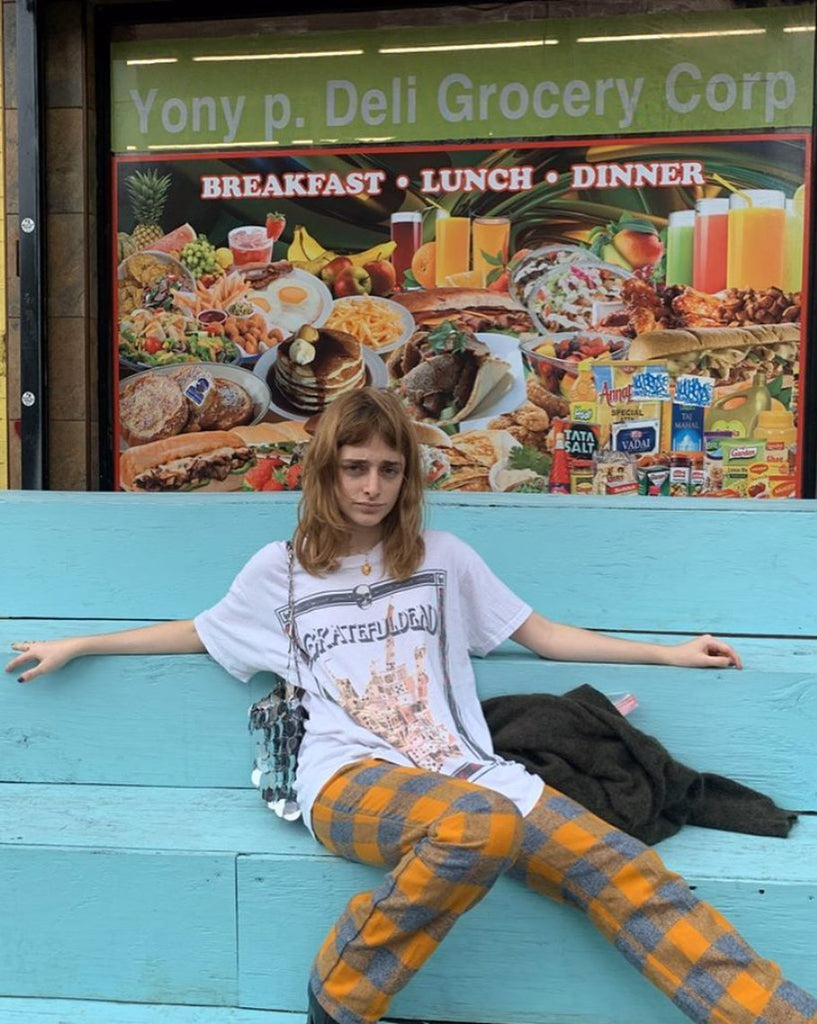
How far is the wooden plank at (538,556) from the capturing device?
109 inches

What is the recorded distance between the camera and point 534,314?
172 inches

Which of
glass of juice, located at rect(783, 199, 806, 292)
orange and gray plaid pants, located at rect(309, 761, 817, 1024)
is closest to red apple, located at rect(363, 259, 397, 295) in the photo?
glass of juice, located at rect(783, 199, 806, 292)

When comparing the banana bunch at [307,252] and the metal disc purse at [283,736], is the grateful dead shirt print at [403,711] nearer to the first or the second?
the metal disc purse at [283,736]

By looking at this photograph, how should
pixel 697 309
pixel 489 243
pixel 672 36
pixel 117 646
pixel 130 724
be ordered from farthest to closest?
1. pixel 489 243
2. pixel 697 309
3. pixel 672 36
4. pixel 130 724
5. pixel 117 646

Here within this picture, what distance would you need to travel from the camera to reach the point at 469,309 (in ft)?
14.5

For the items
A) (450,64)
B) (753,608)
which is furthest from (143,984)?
(450,64)

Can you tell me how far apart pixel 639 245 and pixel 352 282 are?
111 centimetres

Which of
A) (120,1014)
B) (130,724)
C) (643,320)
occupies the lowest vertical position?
(120,1014)

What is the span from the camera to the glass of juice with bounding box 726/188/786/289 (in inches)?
164

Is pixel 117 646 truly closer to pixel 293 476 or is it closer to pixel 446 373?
pixel 293 476

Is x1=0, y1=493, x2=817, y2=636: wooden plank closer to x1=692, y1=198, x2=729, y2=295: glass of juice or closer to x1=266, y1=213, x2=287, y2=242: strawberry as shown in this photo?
x1=692, y1=198, x2=729, y2=295: glass of juice

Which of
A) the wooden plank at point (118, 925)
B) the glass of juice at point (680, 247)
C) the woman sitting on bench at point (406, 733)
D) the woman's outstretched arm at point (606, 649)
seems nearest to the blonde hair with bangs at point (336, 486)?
the woman sitting on bench at point (406, 733)

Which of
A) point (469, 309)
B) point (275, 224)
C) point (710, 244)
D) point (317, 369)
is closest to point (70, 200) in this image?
point (275, 224)

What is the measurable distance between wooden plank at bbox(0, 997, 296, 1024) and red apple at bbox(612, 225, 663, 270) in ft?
9.93
